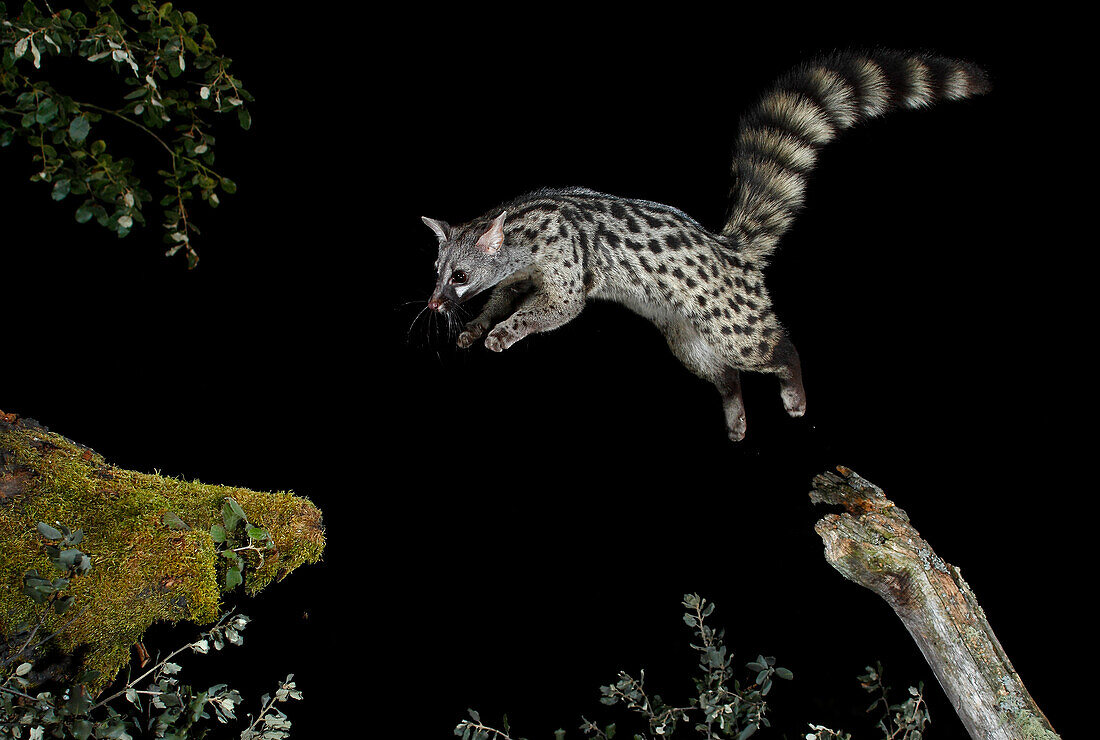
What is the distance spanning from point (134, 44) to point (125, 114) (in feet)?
0.89

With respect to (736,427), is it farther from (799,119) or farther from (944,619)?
(799,119)

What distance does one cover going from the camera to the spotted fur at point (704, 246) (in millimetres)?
3283

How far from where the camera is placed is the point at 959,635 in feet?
10.1

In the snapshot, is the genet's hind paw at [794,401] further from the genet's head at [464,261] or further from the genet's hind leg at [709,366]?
the genet's head at [464,261]

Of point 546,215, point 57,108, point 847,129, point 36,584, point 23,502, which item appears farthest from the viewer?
point 847,129

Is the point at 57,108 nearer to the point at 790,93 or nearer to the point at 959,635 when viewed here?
the point at 790,93

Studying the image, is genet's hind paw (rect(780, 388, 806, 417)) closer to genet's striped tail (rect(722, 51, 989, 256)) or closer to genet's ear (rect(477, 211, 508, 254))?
genet's striped tail (rect(722, 51, 989, 256))

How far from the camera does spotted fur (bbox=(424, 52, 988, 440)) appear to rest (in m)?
3.28

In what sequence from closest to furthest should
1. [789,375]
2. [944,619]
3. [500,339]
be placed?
[944,619] < [500,339] < [789,375]

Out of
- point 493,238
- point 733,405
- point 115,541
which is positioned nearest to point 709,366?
point 733,405

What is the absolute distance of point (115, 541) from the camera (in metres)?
2.50

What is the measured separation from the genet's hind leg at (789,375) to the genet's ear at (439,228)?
1.51 metres

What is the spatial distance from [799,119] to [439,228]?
169 cm

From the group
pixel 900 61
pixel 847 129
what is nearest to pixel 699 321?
pixel 847 129
